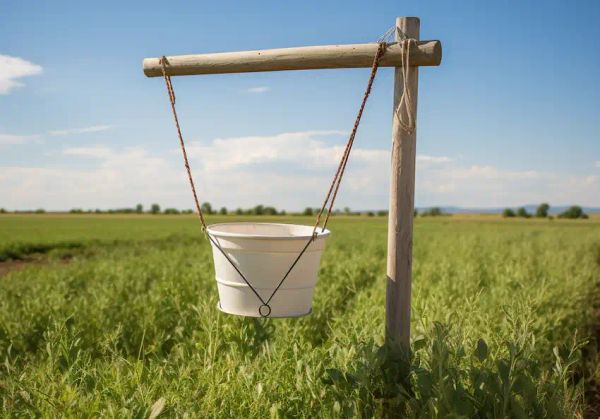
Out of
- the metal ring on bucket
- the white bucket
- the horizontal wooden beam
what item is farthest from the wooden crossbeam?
the metal ring on bucket

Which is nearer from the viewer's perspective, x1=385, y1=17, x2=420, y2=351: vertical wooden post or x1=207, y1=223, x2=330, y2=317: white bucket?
x1=207, y1=223, x2=330, y2=317: white bucket

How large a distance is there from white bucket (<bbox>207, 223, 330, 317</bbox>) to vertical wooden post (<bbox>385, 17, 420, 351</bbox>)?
393 millimetres

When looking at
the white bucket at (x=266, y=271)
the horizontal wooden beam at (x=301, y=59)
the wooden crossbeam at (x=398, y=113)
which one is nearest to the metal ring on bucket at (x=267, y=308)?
the white bucket at (x=266, y=271)

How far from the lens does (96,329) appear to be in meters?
4.79

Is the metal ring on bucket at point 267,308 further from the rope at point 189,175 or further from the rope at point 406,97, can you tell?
the rope at point 406,97

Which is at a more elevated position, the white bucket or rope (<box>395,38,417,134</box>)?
rope (<box>395,38,417,134</box>)

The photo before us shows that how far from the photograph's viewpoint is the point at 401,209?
288cm

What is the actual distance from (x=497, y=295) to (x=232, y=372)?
3577 mm

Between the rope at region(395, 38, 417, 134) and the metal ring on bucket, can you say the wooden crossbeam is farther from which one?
the metal ring on bucket

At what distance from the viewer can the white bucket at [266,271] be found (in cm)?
269

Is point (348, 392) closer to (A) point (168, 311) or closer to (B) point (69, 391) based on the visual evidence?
(B) point (69, 391)

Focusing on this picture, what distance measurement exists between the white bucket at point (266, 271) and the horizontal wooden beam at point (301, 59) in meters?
0.89

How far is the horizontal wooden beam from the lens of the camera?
2768mm

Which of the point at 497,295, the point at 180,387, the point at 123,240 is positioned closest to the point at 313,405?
the point at 180,387
